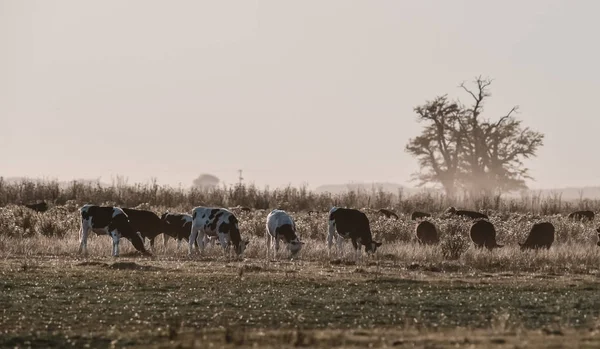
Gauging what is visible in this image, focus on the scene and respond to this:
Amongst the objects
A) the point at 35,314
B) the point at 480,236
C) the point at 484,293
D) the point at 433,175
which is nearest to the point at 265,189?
the point at 480,236

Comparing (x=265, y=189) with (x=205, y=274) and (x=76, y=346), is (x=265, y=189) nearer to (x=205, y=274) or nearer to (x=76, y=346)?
(x=205, y=274)

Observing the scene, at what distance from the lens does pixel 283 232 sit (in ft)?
112

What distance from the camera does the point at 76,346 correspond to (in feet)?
47.8

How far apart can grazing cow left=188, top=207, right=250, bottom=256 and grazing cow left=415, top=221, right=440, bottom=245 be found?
6390 mm

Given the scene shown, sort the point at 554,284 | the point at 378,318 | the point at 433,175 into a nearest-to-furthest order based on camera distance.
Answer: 1. the point at 378,318
2. the point at 554,284
3. the point at 433,175

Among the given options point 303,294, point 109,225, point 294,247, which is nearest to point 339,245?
point 294,247

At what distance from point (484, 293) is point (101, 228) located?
15.1 metres

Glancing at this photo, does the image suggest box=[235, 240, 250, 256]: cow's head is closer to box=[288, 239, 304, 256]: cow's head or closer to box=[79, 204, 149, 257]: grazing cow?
box=[288, 239, 304, 256]: cow's head

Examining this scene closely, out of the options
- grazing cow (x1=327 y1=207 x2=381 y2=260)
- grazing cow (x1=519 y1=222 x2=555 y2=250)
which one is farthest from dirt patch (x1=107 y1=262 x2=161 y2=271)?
grazing cow (x1=519 y1=222 x2=555 y2=250)

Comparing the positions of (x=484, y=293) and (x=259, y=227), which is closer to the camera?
(x=484, y=293)

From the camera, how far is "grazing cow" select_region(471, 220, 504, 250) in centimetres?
3591

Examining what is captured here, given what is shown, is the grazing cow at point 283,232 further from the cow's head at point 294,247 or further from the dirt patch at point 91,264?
the dirt patch at point 91,264

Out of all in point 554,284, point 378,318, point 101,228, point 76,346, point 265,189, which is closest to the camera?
point 76,346

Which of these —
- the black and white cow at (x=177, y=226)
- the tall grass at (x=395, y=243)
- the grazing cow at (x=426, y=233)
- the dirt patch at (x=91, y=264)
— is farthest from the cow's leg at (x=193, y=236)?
the grazing cow at (x=426, y=233)
